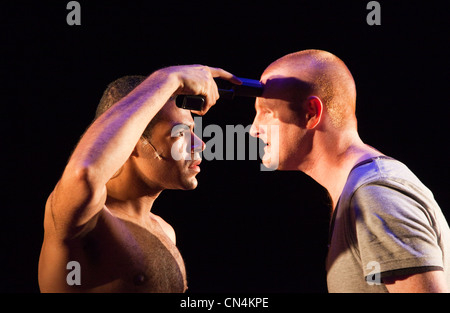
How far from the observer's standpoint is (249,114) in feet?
10.4

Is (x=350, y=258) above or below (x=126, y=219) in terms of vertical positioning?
below

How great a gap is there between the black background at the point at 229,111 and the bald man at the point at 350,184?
1.03 m

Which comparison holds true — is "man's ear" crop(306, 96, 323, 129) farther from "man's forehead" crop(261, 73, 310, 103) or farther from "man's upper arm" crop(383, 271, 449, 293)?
"man's upper arm" crop(383, 271, 449, 293)

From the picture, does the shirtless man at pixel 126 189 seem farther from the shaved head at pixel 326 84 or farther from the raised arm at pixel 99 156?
Result: the shaved head at pixel 326 84

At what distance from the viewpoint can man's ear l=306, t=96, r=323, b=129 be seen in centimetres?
190

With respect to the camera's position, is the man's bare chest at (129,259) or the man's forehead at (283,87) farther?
the man's forehead at (283,87)

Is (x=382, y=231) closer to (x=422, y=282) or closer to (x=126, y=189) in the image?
(x=422, y=282)

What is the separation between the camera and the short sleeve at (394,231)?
1.27m

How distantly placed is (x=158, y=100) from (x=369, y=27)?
6.35 feet

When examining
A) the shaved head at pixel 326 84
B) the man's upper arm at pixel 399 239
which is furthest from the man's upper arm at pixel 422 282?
the shaved head at pixel 326 84

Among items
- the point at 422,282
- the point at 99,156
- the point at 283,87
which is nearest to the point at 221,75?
the point at 283,87
